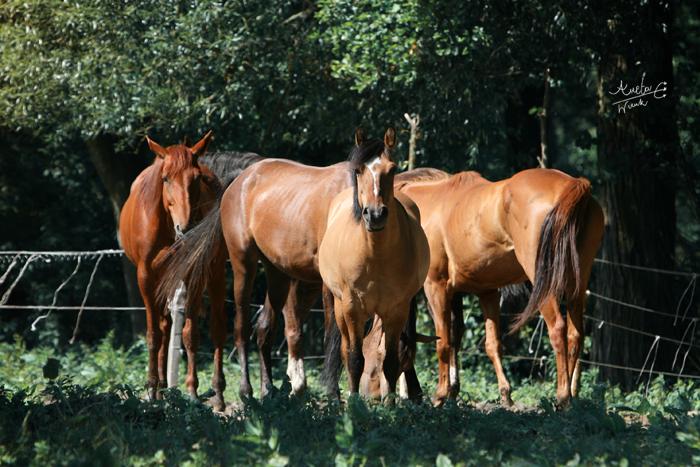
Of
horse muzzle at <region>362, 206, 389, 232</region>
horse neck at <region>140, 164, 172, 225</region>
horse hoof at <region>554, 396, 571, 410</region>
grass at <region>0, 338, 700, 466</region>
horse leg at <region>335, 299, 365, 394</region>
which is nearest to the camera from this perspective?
grass at <region>0, 338, 700, 466</region>

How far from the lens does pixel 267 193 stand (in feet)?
28.8

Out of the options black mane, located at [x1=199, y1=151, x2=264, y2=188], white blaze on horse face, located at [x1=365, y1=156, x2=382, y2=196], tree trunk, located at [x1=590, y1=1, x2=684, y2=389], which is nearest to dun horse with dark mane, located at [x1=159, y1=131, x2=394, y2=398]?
black mane, located at [x1=199, y1=151, x2=264, y2=188]

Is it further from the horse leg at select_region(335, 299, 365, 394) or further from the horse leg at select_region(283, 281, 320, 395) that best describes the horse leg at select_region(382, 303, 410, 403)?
the horse leg at select_region(283, 281, 320, 395)

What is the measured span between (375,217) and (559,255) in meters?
2.16

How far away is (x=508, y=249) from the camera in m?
8.98

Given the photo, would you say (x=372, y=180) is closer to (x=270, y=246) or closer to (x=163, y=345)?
(x=270, y=246)

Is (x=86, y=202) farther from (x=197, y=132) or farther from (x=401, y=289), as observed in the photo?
(x=401, y=289)

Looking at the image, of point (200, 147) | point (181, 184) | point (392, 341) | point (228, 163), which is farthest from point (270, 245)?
point (392, 341)

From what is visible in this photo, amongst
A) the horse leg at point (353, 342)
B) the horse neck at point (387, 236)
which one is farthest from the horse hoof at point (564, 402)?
the horse neck at point (387, 236)

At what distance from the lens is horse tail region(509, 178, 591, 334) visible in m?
8.08

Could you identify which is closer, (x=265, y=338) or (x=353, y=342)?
(x=353, y=342)

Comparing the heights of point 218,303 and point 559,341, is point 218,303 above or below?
above

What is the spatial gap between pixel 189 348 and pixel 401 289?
2.70 m

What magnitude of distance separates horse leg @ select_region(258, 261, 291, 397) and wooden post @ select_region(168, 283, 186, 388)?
4.21 ft
